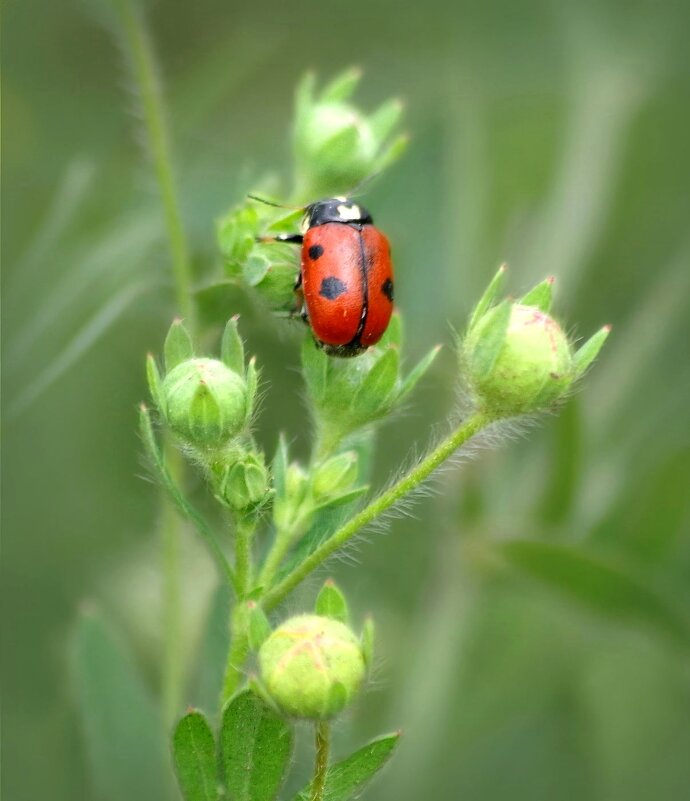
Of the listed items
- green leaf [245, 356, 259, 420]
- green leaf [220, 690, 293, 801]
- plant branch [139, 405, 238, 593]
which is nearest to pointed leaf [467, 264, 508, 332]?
green leaf [245, 356, 259, 420]

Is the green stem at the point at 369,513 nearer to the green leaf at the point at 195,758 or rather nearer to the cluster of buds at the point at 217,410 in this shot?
the cluster of buds at the point at 217,410

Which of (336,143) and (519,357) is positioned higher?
(336,143)

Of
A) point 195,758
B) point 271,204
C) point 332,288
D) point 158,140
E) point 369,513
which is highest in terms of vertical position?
point 158,140

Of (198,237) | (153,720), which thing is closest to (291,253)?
(198,237)

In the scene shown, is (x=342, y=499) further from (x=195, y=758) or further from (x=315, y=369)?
(x=195, y=758)

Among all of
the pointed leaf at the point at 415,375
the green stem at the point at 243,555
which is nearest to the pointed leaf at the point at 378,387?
the pointed leaf at the point at 415,375

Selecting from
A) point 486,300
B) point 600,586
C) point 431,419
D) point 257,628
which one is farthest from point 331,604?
point 431,419

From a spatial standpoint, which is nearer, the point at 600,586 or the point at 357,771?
the point at 357,771
